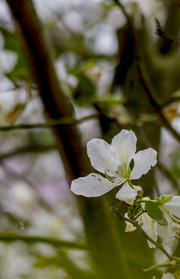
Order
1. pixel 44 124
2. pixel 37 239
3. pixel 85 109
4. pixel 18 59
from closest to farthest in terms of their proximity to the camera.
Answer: pixel 37 239 → pixel 44 124 → pixel 18 59 → pixel 85 109

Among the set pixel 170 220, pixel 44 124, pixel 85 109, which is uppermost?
pixel 85 109

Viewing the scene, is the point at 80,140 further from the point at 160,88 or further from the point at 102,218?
the point at 160,88

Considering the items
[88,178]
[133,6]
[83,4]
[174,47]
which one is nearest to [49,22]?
[83,4]

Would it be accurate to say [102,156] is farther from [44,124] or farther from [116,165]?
[44,124]

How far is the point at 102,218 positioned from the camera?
0.81m

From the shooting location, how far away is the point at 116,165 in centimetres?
42

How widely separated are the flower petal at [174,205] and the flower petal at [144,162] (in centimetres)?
3

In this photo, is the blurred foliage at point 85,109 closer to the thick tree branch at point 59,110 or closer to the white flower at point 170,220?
the thick tree branch at point 59,110

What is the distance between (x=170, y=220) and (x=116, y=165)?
0.23 feet

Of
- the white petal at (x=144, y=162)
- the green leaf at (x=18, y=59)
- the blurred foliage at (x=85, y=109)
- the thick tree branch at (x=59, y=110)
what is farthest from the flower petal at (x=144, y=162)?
the green leaf at (x=18, y=59)

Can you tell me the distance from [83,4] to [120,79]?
0.23 meters

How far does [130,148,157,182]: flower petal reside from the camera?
0.38 meters

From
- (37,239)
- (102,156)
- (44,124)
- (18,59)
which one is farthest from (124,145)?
(18,59)

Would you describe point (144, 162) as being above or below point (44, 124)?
below
